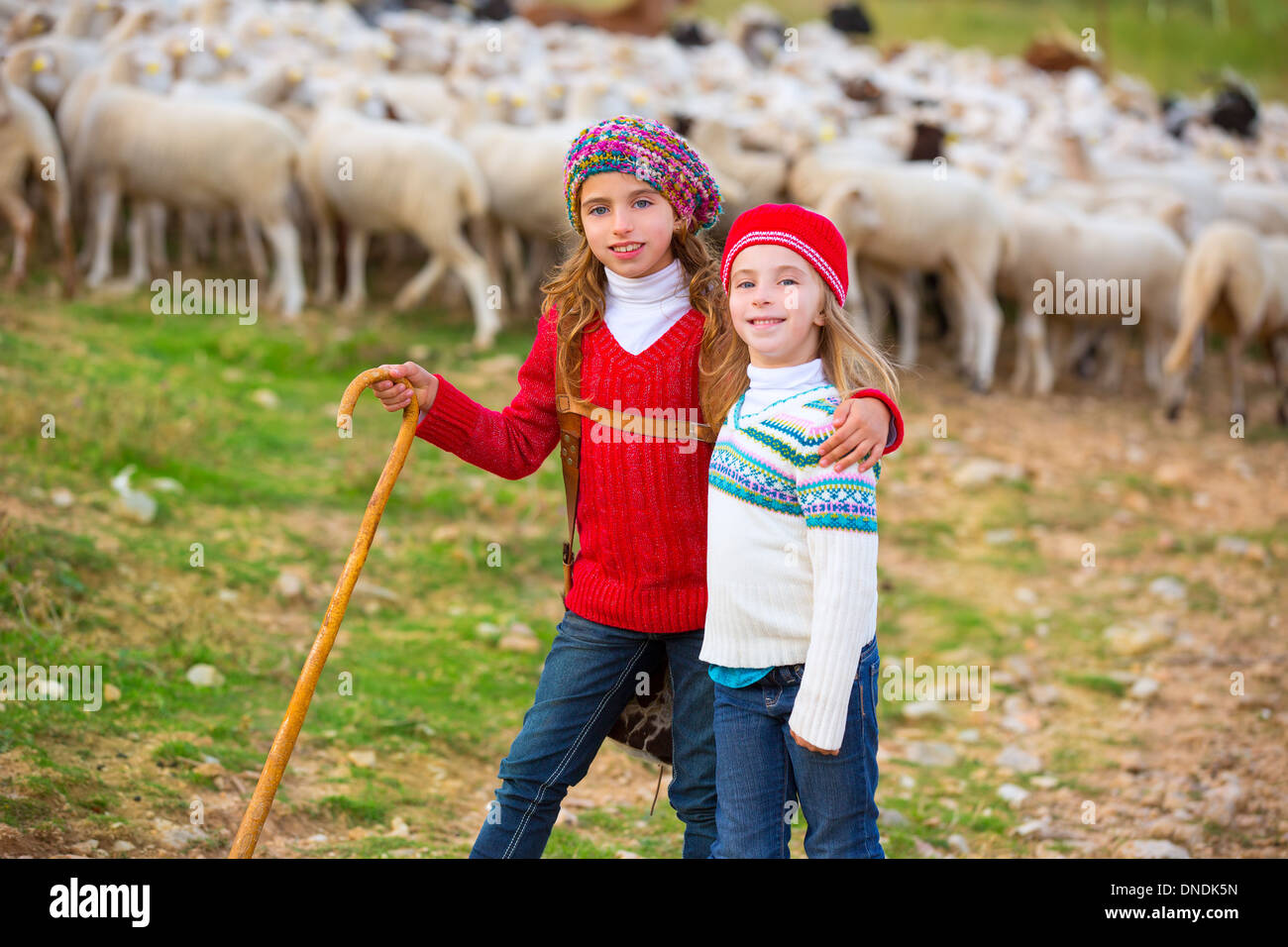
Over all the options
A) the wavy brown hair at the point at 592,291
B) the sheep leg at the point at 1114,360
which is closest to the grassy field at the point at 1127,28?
the sheep leg at the point at 1114,360

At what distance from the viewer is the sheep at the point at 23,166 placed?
8412 millimetres

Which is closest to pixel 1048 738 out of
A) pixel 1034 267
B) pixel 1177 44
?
pixel 1034 267

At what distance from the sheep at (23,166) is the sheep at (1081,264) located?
6.76 metres

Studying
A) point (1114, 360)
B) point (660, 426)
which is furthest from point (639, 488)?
point (1114, 360)

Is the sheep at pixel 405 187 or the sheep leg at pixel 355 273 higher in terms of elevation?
the sheep at pixel 405 187

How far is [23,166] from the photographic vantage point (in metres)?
Result: 8.52

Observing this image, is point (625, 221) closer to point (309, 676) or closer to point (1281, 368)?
point (309, 676)

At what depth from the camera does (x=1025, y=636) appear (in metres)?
5.84

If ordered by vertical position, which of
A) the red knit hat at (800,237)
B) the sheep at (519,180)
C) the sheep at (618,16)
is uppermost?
the sheep at (618,16)

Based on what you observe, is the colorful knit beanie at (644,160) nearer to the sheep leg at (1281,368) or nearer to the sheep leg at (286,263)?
the sheep leg at (286,263)

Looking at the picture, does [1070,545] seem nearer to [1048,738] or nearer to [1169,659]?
[1169,659]

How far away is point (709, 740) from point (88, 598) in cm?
275

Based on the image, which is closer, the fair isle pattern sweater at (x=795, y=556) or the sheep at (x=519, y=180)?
the fair isle pattern sweater at (x=795, y=556)
